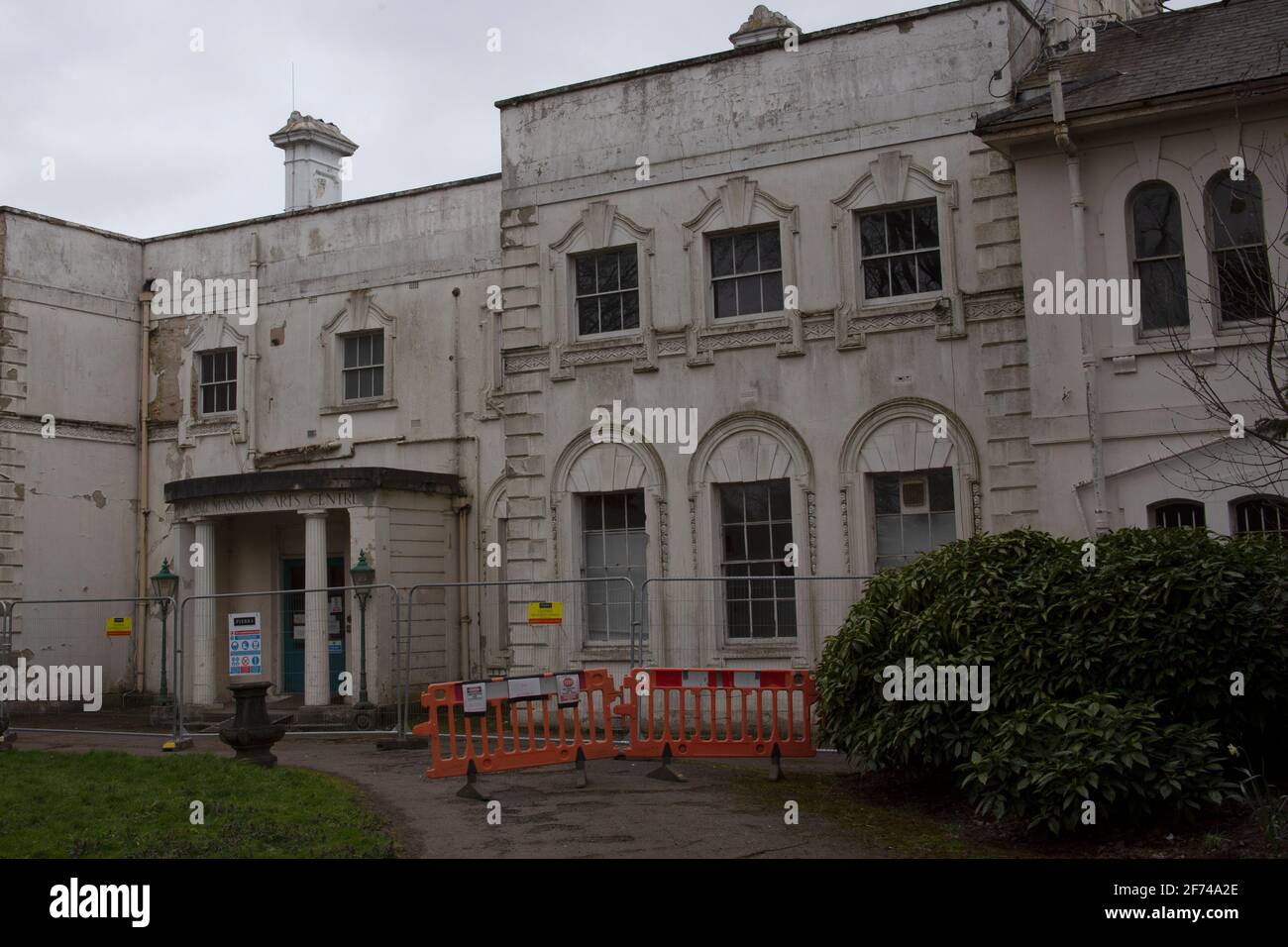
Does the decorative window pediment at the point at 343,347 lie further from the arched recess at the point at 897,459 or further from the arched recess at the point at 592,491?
the arched recess at the point at 897,459

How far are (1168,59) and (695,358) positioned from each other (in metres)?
6.76

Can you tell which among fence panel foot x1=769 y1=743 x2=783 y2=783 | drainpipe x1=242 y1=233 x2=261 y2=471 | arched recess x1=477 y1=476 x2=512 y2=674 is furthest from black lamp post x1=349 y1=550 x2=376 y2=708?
fence panel foot x1=769 y1=743 x2=783 y2=783

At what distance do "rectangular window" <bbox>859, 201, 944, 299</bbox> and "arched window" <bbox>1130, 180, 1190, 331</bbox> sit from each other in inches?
94.3

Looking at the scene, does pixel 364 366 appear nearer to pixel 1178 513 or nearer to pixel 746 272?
pixel 746 272

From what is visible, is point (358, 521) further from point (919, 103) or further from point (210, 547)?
point (919, 103)

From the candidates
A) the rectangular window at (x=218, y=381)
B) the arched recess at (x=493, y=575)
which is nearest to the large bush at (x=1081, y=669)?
the arched recess at (x=493, y=575)

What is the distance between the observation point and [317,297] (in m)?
25.1

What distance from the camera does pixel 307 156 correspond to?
2892 cm

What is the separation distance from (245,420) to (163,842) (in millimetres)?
16890

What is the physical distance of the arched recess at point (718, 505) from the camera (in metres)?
17.4

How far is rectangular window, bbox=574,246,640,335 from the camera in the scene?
18984mm

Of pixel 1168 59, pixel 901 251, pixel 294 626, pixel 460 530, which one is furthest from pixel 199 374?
pixel 1168 59

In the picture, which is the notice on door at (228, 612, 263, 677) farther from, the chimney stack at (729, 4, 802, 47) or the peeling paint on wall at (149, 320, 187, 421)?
the chimney stack at (729, 4, 802, 47)

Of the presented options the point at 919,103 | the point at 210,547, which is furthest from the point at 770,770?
the point at 210,547
